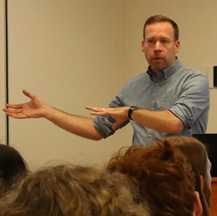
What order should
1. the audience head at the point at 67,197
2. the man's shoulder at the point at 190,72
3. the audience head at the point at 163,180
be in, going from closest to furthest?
the audience head at the point at 67,197
the audience head at the point at 163,180
the man's shoulder at the point at 190,72

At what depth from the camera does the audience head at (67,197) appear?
51cm

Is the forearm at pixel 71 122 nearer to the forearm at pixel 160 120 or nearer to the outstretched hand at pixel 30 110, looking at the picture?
the outstretched hand at pixel 30 110

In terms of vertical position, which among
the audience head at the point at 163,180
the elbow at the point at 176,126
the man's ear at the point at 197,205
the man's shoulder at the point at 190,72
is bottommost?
the man's ear at the point at 197,205

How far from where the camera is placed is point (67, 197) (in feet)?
1.68

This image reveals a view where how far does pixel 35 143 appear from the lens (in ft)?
9.50

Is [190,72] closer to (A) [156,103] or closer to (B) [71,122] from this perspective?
(A) [156,103]

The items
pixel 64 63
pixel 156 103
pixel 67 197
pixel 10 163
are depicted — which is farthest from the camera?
pixel 64 63

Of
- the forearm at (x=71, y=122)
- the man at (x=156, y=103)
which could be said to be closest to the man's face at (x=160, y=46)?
the man at (x=156, y=103)

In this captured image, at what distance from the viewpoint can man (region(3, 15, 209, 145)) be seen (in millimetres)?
1888

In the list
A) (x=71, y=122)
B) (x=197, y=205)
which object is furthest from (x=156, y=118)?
(x=197, y=205)

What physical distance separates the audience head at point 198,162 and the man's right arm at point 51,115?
1.26 m

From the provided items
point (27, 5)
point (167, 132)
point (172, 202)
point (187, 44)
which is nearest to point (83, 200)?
point (172, 202)

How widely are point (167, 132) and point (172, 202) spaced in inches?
43.9

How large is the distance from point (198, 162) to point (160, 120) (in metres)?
0.94
